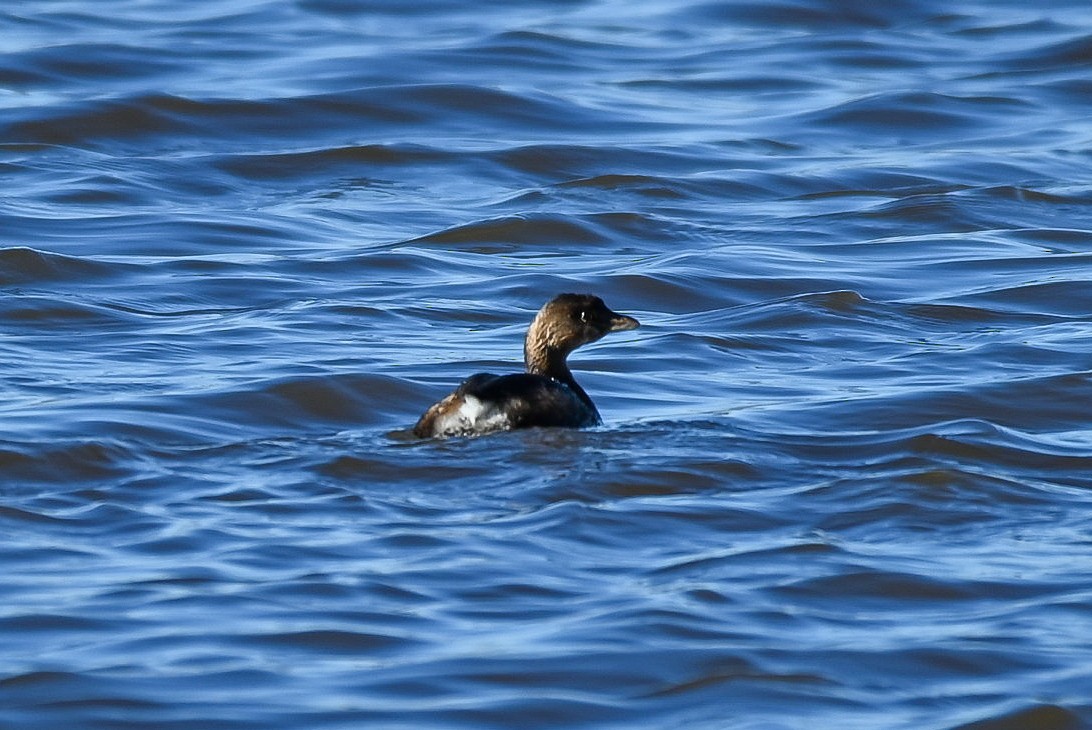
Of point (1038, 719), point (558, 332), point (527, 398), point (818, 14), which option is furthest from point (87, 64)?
point (1038, 719)

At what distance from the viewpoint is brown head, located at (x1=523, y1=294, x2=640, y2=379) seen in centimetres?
972

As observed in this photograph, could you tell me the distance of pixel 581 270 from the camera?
13234 millimetres

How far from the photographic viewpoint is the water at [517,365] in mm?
6336

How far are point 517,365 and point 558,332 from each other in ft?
3.82

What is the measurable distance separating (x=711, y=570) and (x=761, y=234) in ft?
24.5

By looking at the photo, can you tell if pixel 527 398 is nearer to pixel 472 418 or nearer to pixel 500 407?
pixel 500 407

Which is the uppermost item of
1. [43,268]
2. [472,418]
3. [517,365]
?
[472,418]

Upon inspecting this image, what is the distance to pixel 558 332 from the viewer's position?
9727 millimetres

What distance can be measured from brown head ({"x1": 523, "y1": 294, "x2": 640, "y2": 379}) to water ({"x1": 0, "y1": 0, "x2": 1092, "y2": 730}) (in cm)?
43

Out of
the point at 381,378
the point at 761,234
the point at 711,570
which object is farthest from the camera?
the point at 761,234

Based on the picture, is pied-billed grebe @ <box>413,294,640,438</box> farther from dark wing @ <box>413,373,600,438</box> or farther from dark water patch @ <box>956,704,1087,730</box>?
dark water patch @ <box>956,704,1087,730</box>

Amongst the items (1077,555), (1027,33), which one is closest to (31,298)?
(1077,555)

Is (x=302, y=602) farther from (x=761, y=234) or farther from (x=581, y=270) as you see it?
(x=761, y=234)

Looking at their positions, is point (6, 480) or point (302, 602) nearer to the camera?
point (302, 602)
